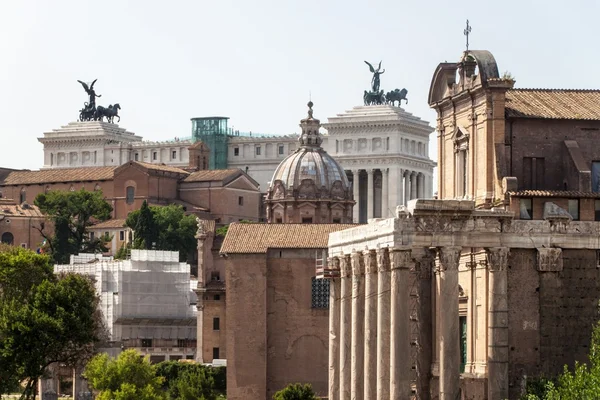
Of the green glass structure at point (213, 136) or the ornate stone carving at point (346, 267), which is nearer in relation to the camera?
the ornate stone carving at point (346, 267)

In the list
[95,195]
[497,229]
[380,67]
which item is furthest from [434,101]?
[380,67]

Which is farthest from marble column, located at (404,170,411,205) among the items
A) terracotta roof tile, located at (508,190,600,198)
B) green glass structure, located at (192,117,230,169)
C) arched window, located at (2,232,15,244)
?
terracotta roof tile, located at (508,190,600,198)

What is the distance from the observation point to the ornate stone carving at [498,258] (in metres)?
59.7

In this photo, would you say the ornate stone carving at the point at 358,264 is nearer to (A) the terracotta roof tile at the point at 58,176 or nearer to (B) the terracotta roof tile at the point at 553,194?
(B) the terracotta roof tile at the point at 553,194

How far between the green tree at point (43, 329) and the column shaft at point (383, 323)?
28968 millimetres

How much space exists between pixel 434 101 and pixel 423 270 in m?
7.14

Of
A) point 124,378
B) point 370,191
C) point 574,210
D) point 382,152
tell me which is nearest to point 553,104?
point 574,210

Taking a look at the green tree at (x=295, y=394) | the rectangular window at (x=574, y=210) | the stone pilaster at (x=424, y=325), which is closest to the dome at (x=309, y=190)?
the green tree at (x=295, y=394)

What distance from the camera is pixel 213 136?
197 meters

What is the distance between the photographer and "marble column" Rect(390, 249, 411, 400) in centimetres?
5784

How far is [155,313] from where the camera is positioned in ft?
395

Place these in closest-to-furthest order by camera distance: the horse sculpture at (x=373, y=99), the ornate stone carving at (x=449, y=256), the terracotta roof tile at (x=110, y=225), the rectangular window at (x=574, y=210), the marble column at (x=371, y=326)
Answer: the ornate stone carving at (x=449, y=256), the marble column at (x=371, y=326), the rectangular window at (x=574, y=210), the terracotta roof tile at (x=110, y=225), the horse sculpture at (x=373, y=99)

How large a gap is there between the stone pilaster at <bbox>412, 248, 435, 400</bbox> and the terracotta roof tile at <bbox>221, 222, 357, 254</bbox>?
88.9 ft

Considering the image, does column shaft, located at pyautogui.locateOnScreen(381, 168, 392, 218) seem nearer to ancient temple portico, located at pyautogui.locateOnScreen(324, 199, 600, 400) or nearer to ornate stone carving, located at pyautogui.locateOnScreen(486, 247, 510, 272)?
ancient temple portico, located at pyautogui.locateOnScreen(324, 199, 600, 400)
